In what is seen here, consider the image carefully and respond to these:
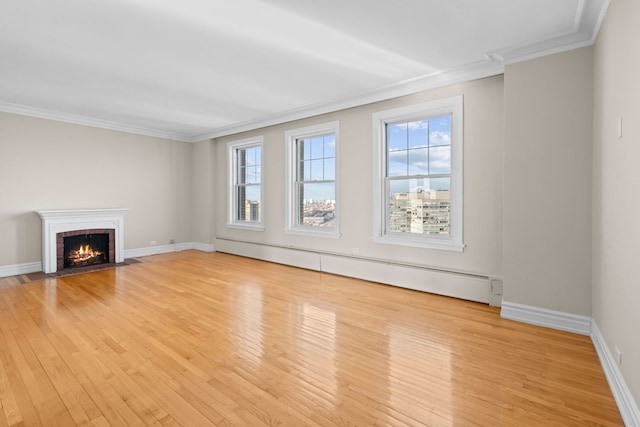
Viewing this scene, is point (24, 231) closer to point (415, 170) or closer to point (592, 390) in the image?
point (415, 170)

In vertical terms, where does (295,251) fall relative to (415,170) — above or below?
below

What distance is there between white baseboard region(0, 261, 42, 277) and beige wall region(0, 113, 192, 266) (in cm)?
5

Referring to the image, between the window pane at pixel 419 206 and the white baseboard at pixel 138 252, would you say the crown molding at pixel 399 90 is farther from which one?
the white baseboard at pixel 138 252

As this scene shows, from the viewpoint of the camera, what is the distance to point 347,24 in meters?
2.79

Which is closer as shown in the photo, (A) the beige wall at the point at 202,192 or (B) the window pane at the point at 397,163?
(B) the window pane at the point at 397,163

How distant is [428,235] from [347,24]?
2.77 m

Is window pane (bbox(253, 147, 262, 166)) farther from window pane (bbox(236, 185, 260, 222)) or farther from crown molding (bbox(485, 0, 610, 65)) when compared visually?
crown molding (bbox(485, 0, 610, 65))

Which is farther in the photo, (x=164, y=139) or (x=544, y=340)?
(x=164, y=139)

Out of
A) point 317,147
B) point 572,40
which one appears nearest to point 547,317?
point 572,40

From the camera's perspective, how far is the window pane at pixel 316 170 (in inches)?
222

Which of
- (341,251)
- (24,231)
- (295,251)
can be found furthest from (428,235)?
(24,231)

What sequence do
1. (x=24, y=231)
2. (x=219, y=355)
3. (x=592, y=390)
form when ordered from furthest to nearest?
1. (x=24, y=231)
2. (x=219, y=355)
3. (x=592, y=390)

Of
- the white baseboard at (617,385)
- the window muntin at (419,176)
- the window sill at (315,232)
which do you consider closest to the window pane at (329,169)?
the window sill at (315,232)

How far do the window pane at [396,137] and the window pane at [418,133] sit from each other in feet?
0.29
